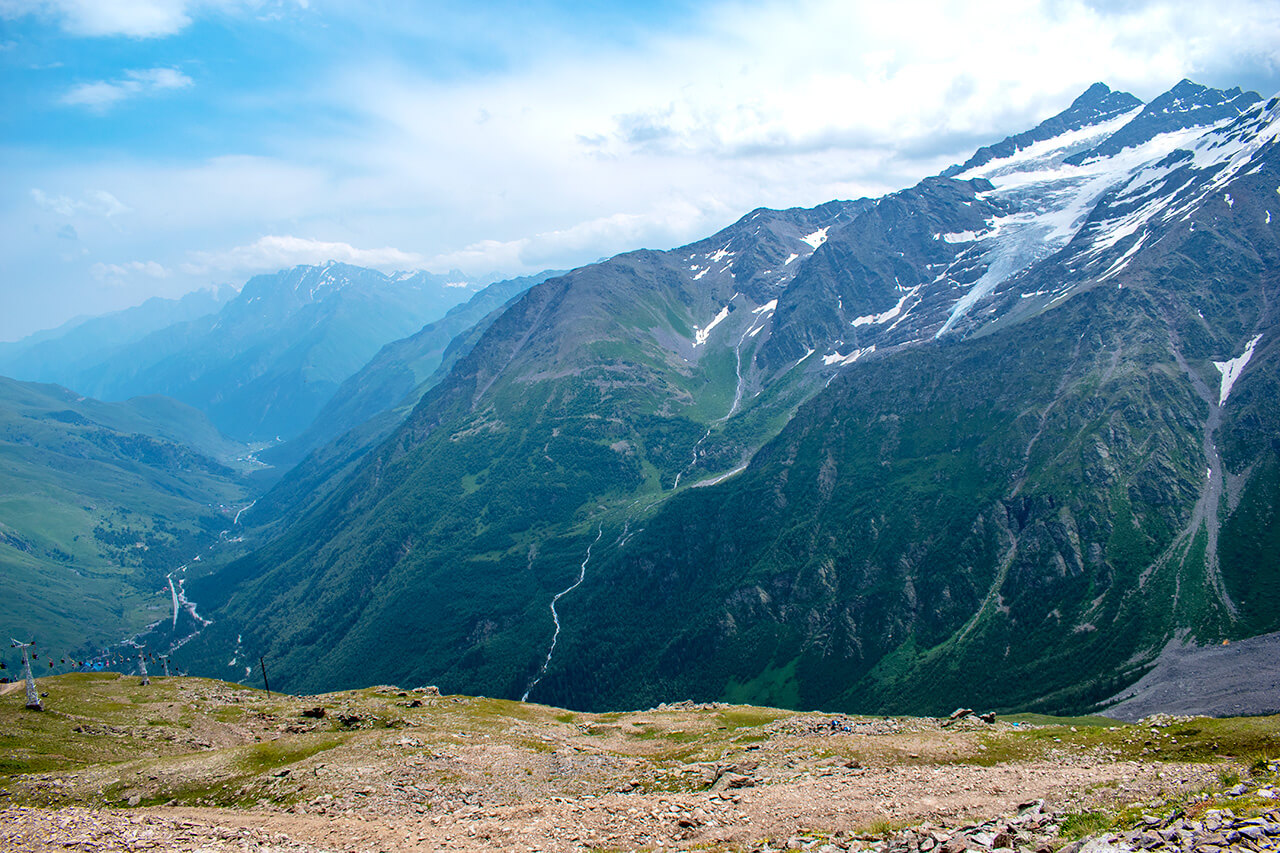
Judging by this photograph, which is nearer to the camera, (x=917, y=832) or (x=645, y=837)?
(x=917, y=832)

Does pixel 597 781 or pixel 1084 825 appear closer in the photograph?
pixel 1084 825

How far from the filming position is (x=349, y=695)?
116562 millimetres

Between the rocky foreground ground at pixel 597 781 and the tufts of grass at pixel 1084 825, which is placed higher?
the tufts of grass at pixel 1084 825

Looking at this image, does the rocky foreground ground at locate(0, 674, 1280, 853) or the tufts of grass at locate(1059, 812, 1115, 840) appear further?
the rocky foreground ground at locate(0, 674, 1280, 853)

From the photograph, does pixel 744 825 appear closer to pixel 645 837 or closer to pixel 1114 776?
pixel 645 837

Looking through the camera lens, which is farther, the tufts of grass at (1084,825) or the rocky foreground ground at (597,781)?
the rocky foreground ground at (597,781)

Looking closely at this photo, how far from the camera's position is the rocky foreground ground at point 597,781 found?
40.8 meters

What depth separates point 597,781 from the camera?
67375 millimetres

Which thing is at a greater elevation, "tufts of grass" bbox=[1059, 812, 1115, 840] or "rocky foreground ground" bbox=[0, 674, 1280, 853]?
"tufts of grass" bbox=[1059, 812, 1115, 840]

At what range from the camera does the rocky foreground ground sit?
40812mm

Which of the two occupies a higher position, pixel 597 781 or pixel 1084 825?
pixel 1084 825

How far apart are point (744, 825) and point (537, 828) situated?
45.1ft

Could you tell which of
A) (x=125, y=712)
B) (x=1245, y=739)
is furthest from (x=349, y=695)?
(x=1245, y=739)

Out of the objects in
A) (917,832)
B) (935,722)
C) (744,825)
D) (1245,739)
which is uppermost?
(917,832)
